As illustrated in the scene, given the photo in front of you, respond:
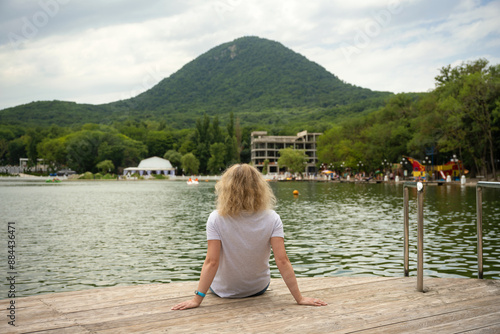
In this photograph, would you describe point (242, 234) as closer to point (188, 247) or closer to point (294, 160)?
point (188, 247)

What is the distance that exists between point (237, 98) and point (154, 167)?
201 feet

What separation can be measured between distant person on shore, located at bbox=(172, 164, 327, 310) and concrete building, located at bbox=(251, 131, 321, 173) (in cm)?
12018

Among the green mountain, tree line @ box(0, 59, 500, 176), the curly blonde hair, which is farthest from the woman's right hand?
the green mountain

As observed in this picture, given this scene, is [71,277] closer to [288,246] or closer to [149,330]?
[288,246]

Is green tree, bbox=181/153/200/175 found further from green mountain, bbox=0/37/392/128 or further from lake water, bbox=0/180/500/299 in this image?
lake water, bbox=0/180/500/299

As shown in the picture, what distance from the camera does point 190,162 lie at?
377 feet

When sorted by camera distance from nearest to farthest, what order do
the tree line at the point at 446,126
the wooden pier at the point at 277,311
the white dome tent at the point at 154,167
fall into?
the wooden pier at the point at 277,311
the tree line at the point at 446,126
the white dome tent at the point at 154,167

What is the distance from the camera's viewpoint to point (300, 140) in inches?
5017

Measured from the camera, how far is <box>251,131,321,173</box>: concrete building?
414 ft

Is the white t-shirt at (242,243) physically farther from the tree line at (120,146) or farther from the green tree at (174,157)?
the green tree at (174,157)

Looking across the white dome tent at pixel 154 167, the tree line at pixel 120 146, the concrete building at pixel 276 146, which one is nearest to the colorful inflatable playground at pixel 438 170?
the concrete building at pixel 276 146

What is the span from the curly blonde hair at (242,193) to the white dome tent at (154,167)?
392 feet

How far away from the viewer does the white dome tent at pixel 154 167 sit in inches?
4747

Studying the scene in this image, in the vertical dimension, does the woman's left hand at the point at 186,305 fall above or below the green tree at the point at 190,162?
below
